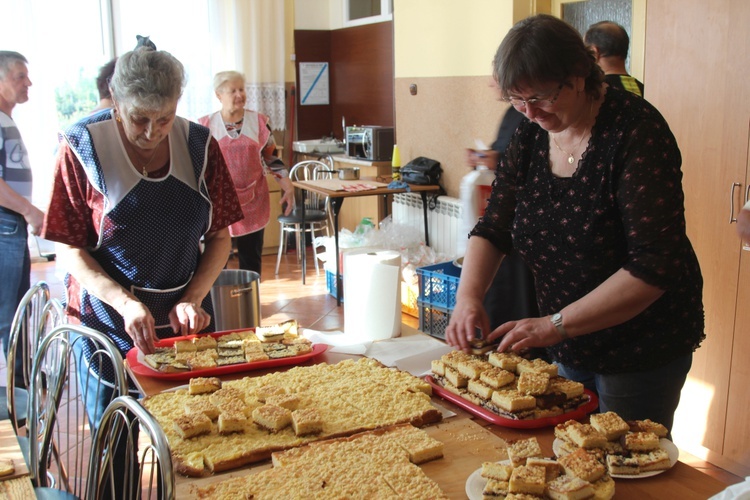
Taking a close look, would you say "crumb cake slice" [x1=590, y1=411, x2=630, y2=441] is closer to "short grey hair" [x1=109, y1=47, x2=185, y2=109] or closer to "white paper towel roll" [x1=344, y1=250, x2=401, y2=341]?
"white paper towel roll" [x1=344, y1=250, x2=401, y2=341]

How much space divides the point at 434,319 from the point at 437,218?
1768 mm

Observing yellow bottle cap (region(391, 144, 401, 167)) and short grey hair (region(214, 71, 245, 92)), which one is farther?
yellow bottle cap (region(391, 144, 401, 167))

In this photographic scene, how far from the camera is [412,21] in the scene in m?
5.79

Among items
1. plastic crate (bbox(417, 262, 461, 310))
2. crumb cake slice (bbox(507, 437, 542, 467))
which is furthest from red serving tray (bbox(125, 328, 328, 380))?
plastic crate (bbox(417, 262, 461, 310))

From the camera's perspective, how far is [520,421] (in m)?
1.56

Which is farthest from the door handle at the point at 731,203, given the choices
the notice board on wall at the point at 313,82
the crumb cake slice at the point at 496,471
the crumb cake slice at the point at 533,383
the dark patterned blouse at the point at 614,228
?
the notice board on wall at the point at 313,82

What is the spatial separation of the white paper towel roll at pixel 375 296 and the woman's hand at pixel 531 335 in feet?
1.84

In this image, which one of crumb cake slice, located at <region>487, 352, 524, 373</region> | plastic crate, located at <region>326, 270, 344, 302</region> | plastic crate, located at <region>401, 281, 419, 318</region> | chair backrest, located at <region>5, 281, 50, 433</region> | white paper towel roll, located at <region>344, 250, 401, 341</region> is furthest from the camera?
plastic crate, located at <region>326, 270, 344, 302</region>

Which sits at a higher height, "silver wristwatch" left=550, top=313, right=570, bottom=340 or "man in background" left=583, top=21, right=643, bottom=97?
"man in background" left=583, top=21, right=643, bottom=97

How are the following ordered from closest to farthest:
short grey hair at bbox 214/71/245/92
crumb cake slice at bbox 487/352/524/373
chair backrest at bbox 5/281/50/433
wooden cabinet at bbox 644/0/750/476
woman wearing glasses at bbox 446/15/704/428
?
woman wearing glasses at bbox 446/15/704/428
crumb cake slice at bbox 487/352/524/373
chair backrest at bbox 5/281/50/433
wooden cabinet at bbox 644/0/750/476
short grey hair at bbox 214/71/245/92

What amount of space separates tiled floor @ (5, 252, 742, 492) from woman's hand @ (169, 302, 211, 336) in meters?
2.56

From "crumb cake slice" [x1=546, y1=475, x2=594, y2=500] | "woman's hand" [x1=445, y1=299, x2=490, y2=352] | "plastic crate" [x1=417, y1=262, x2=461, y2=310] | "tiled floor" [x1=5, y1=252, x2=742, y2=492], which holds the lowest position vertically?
"tiled floor" [x1=5, y1=252, x2=742, y2=492]

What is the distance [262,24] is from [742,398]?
5.89m

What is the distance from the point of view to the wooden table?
1.53m
